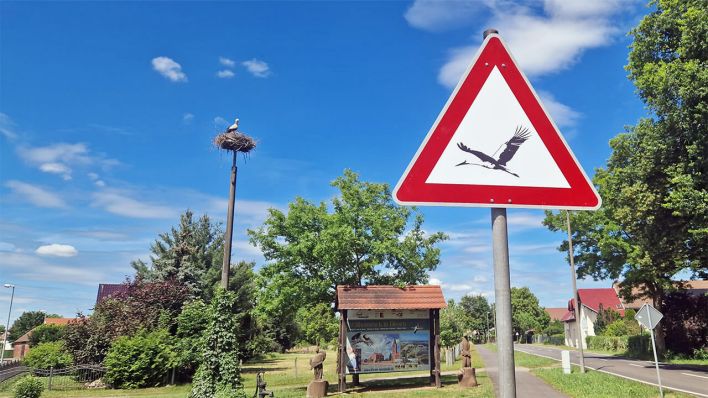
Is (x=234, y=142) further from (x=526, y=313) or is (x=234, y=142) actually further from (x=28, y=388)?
(x=526, y=313)

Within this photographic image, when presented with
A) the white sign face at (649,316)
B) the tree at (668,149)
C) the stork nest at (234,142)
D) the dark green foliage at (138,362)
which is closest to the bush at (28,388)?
the dark green foliage at (138,362)

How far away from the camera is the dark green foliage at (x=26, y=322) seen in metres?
89.6

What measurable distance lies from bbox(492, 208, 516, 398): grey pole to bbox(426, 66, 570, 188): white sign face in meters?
0.25

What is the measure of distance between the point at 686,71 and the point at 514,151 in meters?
23.5

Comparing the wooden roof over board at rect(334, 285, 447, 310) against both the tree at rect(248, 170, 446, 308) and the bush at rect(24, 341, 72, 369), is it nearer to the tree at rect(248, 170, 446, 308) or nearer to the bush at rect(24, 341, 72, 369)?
the tree at rect(248, 170, 446, 308)

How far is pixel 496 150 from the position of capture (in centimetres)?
209

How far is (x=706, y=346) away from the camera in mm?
33531

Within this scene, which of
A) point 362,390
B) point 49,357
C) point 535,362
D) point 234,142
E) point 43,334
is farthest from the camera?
point 43,334

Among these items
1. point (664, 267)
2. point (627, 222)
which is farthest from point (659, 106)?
point (664, 267)

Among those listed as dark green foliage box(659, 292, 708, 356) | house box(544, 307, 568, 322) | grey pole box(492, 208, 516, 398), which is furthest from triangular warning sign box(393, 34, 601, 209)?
house box(544, 307, 568, 322)

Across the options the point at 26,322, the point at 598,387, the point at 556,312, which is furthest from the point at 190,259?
the point at 556,312

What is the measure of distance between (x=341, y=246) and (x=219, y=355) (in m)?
9.39

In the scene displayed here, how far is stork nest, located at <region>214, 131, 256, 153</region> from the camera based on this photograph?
27.1 meters

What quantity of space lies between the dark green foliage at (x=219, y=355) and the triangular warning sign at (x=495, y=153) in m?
13.9
